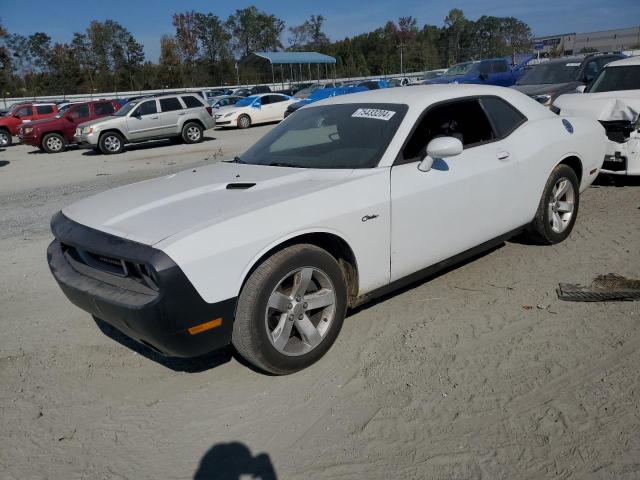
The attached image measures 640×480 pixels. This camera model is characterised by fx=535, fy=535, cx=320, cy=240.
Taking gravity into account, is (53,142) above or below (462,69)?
below

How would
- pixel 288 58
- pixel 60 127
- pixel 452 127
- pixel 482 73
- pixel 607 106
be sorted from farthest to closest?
1. pixel 288 58
2. pixel 482 73
3. pixel 60 127
4. pixel 607 106
5. pixel 452 127

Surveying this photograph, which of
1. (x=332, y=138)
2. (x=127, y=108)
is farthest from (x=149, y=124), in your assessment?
(x=332, y=138)

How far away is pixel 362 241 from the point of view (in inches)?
133

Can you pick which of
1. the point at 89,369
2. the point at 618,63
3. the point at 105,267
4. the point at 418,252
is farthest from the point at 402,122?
the point at 618,63

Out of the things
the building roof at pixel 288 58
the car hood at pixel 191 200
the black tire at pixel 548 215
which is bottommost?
the black tire at pixel 548 215

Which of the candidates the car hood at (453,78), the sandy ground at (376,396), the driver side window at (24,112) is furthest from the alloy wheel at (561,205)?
the driver side window at (24,112)

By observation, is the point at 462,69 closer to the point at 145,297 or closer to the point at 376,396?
the point at 376,396

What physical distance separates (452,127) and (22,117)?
23151mm

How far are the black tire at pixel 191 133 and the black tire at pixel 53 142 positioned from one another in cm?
447

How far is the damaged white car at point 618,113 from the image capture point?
22.4 feet

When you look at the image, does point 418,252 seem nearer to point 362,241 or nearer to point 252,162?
point 362,241

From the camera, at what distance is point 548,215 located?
490 cm

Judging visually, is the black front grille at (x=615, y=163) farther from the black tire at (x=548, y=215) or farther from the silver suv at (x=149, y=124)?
the silver suv at (x=149, y=124)

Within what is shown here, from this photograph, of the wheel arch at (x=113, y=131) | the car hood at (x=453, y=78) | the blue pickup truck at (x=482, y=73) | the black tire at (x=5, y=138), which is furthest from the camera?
the black tire at (x=5, y=138)
